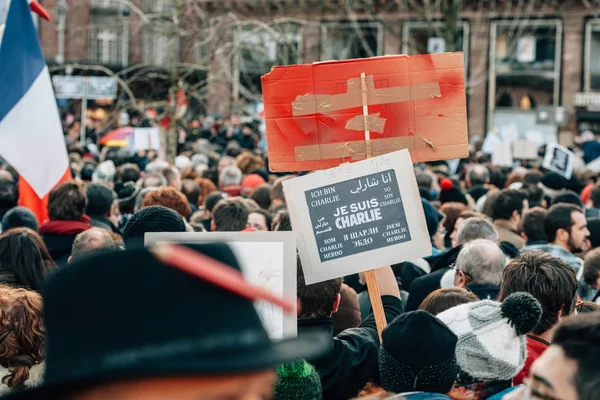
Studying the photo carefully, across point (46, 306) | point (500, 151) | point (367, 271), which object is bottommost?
point (500, 151)

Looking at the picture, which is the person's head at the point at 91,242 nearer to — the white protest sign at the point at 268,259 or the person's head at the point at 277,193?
the white protest sign at the point at 268,259

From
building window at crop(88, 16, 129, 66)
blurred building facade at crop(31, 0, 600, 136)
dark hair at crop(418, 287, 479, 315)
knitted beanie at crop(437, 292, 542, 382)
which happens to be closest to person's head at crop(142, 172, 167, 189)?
dark hair at crop(418, 287, 479, 315)

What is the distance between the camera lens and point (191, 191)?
31.0 feet

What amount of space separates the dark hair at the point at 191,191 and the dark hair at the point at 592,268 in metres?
4.57

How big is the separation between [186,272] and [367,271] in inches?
105

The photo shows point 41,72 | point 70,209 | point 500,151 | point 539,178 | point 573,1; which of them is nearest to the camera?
point 70,209

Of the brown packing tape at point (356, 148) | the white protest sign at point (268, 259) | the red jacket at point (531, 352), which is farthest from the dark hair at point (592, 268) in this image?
the white protest sign at point (268, 259)

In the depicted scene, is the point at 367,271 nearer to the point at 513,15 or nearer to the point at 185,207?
the point at 185,207

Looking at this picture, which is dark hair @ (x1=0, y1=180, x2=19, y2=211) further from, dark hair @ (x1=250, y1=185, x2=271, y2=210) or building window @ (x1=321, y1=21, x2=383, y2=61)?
building window @ (x1=321, y1=21, x2=383, y2=61)

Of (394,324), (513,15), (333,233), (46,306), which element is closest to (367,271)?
(333,233)

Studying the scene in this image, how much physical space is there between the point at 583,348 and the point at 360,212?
2048mm

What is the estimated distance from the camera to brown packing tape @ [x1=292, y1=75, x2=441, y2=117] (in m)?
4.21

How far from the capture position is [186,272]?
1283 mm

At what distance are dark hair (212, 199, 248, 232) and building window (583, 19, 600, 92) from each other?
3419 centimetres
